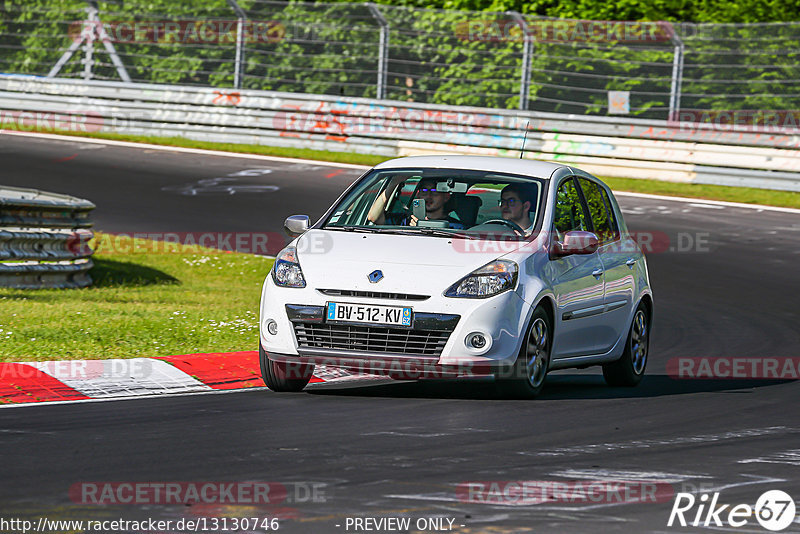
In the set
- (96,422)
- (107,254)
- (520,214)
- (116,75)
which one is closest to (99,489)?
(96,422)

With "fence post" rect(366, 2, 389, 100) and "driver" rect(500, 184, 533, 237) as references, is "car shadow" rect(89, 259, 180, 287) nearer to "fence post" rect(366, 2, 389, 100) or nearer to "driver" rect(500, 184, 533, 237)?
"driver" rect(500, 184, 533, 237)

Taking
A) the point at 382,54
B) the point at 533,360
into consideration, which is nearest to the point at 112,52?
the point at 382,54

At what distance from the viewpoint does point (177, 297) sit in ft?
46.5

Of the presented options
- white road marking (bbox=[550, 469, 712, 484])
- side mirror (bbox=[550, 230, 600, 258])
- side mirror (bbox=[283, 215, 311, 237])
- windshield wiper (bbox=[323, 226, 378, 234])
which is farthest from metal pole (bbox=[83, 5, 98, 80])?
white road marking (bbox=[550, 469, 712, 484])

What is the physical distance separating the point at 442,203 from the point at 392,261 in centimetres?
110

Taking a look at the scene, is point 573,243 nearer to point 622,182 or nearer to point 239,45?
point 622,182

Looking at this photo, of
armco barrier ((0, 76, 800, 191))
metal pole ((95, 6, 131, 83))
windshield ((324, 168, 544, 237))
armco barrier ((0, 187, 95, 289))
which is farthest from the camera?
metal pole ((95, 6, 131, 83))

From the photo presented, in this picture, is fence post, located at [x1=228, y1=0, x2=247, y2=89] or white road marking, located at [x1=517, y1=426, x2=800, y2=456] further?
fence post, located at [x1=228, y1=0, x2=247, y2=89]

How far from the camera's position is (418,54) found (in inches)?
1043

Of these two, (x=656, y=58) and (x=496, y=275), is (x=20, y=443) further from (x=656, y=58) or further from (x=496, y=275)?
(x=656, y=58)

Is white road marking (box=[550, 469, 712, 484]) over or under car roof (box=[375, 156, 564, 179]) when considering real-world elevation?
under

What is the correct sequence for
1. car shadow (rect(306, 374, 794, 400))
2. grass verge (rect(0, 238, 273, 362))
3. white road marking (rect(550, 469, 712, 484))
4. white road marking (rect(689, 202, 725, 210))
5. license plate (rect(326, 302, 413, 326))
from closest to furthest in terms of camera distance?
white road marking (rect(550, 469, 712, 484)) → license plate (rect(326, 302, 413, 326)) → car shadow (rect(306, 374, 794, 400)) → grass verge (rect(0, 238, 273, 362)) → white road marking (rect(689, 202, 725, 210))

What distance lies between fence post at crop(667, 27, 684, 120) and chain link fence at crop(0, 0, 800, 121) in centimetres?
2

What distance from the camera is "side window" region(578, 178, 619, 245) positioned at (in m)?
10.6
